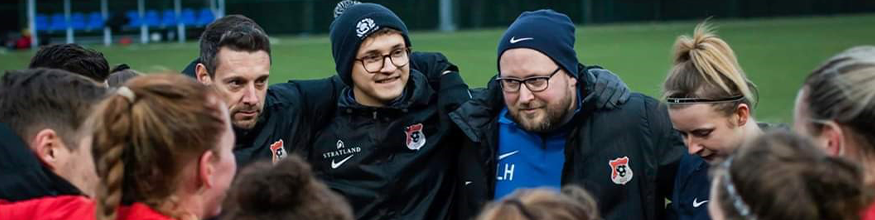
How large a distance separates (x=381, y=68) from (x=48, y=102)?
181 centimetres

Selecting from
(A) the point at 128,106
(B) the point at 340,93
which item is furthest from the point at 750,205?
(B) the point at 340,93

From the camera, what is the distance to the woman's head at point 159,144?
2955 millimetres

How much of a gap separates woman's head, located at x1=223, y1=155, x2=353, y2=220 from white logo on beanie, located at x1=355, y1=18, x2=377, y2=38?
2303 millimetres

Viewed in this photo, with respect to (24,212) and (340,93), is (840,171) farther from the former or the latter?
(340,93)

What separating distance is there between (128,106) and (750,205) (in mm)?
1559

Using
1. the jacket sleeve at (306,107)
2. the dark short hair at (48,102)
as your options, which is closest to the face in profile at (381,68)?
the jacket sleeve at (306,107)

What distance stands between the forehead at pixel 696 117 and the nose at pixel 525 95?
0.58 m

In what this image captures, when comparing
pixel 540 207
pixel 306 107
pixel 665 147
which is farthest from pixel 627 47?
pixel 540 207

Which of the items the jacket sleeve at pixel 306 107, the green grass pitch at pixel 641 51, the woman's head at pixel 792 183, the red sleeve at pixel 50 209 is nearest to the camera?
the woman's head at pixel 792 183

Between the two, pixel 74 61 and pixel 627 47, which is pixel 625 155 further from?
pixel 627 47

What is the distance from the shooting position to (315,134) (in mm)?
5352

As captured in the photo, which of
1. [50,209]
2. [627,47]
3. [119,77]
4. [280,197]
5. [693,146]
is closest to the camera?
[280,197]

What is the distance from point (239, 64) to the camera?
16.9 ft

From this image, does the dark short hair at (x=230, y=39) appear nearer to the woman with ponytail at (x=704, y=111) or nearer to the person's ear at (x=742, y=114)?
the woman with ponytail at (x=704, y=111)
